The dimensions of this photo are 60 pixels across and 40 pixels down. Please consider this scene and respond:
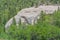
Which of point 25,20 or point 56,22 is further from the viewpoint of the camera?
point 25,20

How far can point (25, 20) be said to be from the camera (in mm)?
14469

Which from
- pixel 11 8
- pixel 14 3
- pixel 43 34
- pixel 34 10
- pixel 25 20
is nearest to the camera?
pixel 43 34

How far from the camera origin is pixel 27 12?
15.7 meters

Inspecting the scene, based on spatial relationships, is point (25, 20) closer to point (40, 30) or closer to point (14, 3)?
point (40, 30)

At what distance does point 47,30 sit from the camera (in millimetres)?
8547

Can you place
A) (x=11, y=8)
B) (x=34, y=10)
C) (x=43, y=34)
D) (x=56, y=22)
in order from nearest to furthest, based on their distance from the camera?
(x=43, y=34) → (x=56, y=22) → (x=34, y=10) → (x=11, y=8)

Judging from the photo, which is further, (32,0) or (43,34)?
(32,0)

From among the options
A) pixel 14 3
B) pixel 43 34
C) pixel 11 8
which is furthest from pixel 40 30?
pixel 14 3

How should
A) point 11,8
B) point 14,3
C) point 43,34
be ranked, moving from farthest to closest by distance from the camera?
point 14,3 < point 11,8 < point 43,34

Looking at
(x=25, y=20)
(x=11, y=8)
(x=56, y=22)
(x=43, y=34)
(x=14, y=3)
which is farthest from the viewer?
(x=14, y=3)

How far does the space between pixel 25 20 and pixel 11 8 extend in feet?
32.5

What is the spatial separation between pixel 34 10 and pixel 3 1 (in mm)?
12217

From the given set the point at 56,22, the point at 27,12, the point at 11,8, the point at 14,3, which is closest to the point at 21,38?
the point at 56,22

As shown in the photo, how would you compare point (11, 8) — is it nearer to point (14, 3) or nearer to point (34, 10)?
point (14, 3)
